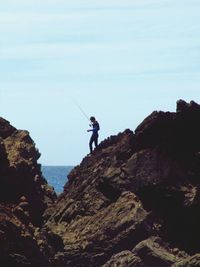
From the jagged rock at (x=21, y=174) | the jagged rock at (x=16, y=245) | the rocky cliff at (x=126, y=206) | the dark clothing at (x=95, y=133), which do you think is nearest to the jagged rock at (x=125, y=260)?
the rocky cliff at (x=126, y=206)

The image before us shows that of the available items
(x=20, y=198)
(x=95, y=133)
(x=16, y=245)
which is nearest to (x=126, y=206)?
(x=20, y=198)

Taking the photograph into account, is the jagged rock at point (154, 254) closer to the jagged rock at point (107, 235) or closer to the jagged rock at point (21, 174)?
the jagged rock at point (107, 235)

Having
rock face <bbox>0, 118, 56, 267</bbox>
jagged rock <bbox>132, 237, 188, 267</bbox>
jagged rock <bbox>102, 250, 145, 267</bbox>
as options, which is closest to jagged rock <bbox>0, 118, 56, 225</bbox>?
rock face <bbox>0, 118, 56, 267</bbox>

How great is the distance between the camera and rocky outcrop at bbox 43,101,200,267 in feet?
98.5

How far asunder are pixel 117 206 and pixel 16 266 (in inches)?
262

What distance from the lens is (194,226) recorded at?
103 ft

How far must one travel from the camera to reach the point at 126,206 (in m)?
31.4

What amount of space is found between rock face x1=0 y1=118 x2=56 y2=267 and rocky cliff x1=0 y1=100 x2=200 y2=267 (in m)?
0.06

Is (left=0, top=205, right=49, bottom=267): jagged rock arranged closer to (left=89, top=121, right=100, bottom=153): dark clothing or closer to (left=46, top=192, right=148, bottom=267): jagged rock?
(left=46, top=192, right=148, bottom=267): jagged rock

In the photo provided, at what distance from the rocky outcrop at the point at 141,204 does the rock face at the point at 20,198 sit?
4.82 feet

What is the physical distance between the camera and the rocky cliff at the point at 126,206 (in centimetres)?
2880

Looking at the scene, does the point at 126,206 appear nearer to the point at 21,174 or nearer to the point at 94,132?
the point at 21,174

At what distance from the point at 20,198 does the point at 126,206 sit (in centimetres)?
588

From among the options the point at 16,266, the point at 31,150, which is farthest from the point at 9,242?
the point at 31,150
